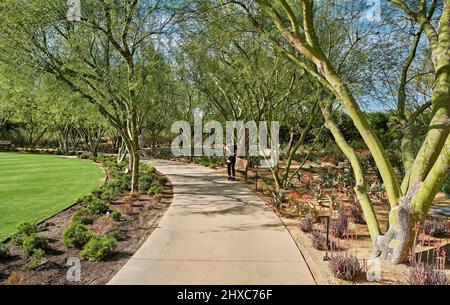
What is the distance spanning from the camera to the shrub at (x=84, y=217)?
8.87 meters

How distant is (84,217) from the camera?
911 centimetres

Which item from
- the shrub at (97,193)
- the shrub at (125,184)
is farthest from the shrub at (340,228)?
the shrub at (125,184)

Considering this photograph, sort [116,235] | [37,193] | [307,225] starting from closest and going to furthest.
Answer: [116,235] < [307,225] < [37,193]

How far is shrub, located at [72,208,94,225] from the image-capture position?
8.87 meters

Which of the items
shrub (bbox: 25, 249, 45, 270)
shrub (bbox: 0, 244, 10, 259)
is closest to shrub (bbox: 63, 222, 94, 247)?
shrub (bbox: 25, 249, 45, 270)

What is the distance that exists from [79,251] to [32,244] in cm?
87

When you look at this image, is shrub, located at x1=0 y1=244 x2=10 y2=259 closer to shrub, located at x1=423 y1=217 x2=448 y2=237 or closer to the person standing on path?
shrub, located at x1=423 y1=217 x2=448 y2=237

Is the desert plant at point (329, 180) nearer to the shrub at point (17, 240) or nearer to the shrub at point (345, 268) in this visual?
the shrub at point (345, 268)

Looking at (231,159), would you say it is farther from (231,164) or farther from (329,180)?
(329,180)

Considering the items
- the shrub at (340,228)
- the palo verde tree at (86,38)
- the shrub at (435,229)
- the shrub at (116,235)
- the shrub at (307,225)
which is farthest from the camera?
the palo verde tree at (86,38)

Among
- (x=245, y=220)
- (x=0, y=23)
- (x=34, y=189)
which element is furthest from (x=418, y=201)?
(x=34, y=189)

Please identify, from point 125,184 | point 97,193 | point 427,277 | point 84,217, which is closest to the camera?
point 427,277

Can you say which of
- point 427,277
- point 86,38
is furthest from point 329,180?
point 86,38

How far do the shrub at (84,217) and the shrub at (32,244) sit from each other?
1628 millimetres
